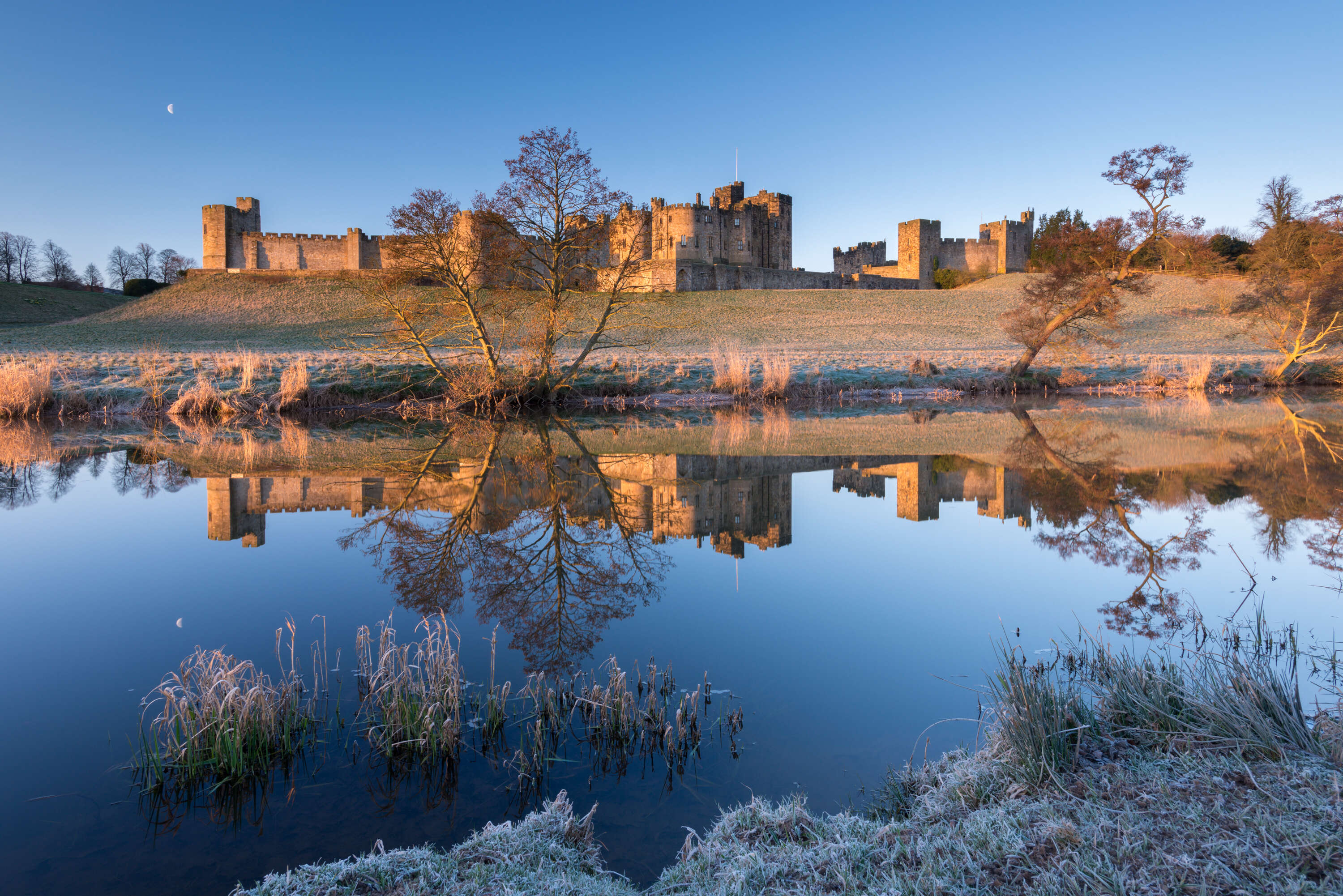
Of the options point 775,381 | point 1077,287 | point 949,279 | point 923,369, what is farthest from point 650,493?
point 949,279

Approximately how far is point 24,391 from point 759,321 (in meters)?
31.6

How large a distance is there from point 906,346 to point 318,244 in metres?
45.6

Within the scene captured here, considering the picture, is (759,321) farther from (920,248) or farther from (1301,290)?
(920,248)

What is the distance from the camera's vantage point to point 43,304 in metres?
50.7

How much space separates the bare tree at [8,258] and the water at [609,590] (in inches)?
3350

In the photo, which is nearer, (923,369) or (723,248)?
(923,369)

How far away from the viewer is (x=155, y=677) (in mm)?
3898

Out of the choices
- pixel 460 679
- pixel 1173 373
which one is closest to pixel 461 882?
pixel 460 679

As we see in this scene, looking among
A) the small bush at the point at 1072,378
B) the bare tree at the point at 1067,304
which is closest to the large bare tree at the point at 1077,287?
the bare tree at the point at 1067,304

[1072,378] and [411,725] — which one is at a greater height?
[1072,378]

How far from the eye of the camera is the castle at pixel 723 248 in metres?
55.8

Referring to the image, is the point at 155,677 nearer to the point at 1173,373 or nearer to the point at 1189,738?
the point at 1189,738

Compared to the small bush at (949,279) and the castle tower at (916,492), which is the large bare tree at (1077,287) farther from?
the small bush at (949,279)

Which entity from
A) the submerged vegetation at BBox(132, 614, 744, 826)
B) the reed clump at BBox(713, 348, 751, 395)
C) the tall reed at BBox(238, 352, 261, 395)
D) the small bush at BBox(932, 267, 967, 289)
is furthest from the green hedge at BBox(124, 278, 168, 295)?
the submerged vegetation at BBox(132, 614, 744, 826)
